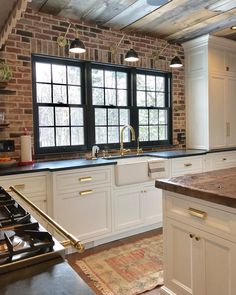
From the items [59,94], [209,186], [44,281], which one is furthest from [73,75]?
[44,281]

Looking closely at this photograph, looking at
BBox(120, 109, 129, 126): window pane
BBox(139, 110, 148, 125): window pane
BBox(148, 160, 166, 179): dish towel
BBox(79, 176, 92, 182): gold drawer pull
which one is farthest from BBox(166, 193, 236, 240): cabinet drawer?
BBox(139, 110, 148, 125): window pane

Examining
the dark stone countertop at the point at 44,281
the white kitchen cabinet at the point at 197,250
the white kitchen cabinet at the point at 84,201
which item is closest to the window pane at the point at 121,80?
the white kitchen cabinet at the point at 84,201

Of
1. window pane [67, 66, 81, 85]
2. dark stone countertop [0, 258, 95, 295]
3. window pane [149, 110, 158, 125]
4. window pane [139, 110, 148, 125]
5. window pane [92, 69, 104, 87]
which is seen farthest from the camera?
window pane [149, 110, 158, 125]

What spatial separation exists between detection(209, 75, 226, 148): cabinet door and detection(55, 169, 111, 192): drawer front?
2.12m

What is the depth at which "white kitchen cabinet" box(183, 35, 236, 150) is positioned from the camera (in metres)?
4.33

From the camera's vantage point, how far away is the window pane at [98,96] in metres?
3.82

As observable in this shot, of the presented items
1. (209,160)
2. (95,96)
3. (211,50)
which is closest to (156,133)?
(209,160)

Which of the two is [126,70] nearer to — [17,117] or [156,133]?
[156,133]

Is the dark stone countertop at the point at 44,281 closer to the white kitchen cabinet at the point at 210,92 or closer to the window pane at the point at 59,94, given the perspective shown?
the window pane at the point at 59,94

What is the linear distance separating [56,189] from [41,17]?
2064mm

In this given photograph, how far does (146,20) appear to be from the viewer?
3.62 metres

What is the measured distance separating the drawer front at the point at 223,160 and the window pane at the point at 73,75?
229 centimetres

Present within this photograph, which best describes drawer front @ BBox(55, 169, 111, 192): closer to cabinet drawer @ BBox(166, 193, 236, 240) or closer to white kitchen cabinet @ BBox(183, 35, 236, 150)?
cabinet drawer @ BBox(166, 193, 236, 240)

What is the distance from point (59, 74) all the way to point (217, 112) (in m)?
2.55
